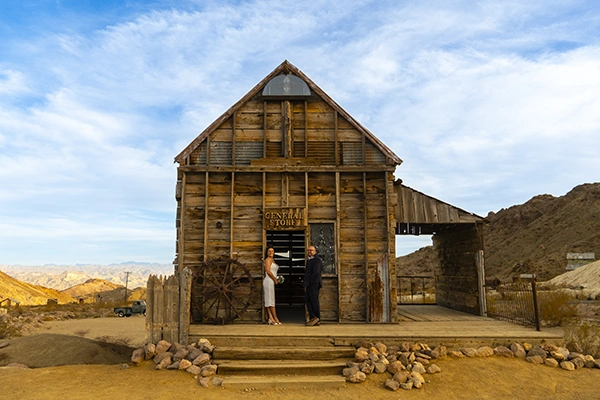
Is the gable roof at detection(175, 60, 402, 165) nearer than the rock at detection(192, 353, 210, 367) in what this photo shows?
No

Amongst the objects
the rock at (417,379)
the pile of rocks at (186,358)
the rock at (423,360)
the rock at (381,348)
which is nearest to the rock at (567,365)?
the rock at (423,360)

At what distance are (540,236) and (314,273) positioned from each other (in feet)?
172

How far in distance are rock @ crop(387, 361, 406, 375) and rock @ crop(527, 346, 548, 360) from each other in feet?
9.20

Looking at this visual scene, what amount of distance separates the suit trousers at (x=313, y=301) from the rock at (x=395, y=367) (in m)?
2.74

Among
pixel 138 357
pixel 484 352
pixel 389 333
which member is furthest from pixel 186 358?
pixel 484 352

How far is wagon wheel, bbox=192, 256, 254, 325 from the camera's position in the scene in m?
10.8

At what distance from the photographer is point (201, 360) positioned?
8.47 meters

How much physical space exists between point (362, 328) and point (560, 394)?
4.14 meters

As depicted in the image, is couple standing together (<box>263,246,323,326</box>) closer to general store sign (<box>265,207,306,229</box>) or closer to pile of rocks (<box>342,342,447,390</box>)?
general store sign (<box>265,207,306,229</box>)

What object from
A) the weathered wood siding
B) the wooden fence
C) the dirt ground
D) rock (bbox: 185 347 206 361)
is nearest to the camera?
the dirt ground

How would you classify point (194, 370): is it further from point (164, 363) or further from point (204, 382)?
point (164, 363)

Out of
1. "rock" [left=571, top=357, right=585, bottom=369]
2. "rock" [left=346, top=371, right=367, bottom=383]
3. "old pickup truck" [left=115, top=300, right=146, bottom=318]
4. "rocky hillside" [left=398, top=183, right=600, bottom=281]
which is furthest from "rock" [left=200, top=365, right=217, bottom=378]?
"rocky hillside" [left=398, top=183, right=600, bottom=281]

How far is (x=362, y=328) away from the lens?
1016 cm

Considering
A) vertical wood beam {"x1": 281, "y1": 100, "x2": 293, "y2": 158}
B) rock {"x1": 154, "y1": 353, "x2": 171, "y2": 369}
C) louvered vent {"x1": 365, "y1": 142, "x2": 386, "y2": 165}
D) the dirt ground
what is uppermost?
vertical wood beam {"x1": 281, "y1": 100, "x2": 293, "y2": 158}
